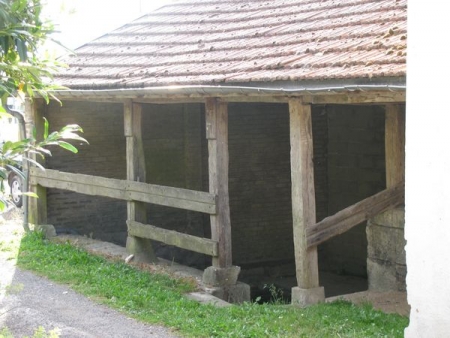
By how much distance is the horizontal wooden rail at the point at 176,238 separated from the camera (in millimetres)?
9664

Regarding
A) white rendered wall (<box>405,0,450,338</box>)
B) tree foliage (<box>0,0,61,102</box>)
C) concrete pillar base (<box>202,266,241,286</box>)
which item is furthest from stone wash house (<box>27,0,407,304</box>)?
tree foliage (<box>0,0,61,102</box>)

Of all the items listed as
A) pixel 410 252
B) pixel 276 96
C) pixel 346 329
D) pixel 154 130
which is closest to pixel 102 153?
pixel 154 130

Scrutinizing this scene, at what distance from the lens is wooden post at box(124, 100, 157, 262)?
1098 centimetres

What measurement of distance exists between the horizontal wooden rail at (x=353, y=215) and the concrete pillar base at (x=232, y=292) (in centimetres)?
152

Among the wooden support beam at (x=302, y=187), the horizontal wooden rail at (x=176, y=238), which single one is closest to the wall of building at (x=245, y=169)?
the horizontal wooden rail at (x=176, y=238)

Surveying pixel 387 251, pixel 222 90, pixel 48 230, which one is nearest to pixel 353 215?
pixel 387 251

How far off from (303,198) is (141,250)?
3380mm

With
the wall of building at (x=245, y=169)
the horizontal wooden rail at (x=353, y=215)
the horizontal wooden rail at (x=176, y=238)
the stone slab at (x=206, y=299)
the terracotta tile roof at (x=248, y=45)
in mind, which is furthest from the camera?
the wall of building at (x=245, y=169)

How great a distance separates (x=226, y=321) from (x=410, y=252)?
2.47 m

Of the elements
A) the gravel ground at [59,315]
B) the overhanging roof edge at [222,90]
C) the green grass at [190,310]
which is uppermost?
the overhanging roof edge at [222,90]

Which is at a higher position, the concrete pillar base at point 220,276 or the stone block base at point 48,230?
the stone block base at point 48,230

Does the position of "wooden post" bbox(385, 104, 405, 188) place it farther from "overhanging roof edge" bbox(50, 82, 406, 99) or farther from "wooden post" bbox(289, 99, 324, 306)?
"overhanging roof edge" bbox(50, 82, 406, 99)

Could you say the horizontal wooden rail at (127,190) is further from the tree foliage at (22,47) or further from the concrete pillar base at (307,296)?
the tree foliage at (22,47)

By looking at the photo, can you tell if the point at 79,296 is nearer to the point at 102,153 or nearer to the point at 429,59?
the point at 102,153
